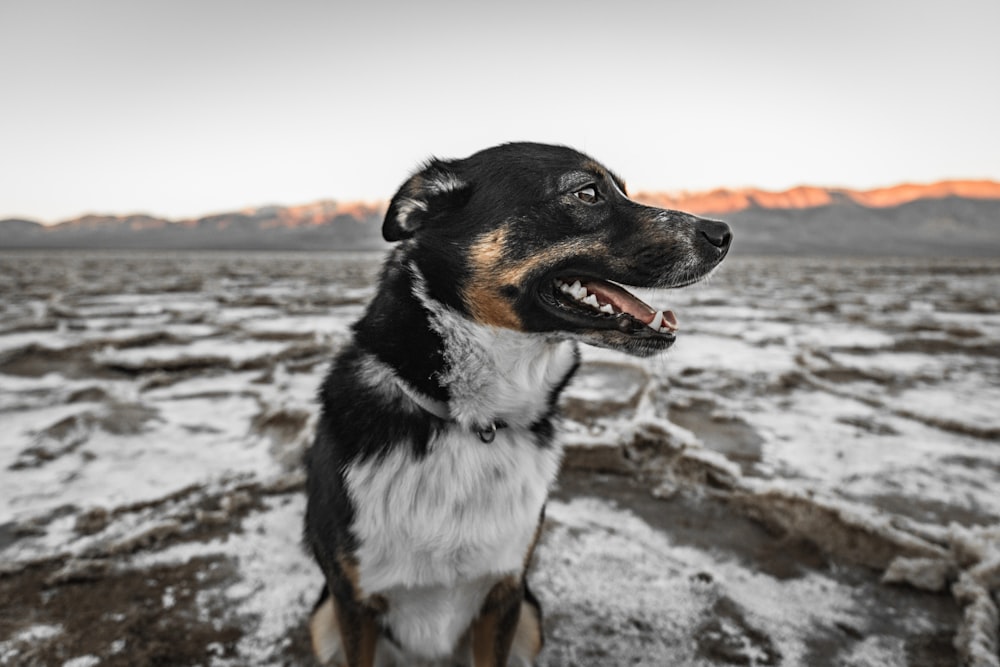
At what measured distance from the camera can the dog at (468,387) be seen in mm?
1508

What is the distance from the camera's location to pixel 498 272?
163 centimetres

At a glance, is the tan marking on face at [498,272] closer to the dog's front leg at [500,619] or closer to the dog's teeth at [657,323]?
the dog's teeth at [657,323]

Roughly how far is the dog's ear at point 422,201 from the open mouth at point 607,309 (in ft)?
1.55

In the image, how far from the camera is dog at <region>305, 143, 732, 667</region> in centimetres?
151

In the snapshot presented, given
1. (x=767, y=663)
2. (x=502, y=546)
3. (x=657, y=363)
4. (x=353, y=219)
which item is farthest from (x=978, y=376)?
(x=353, y=219)

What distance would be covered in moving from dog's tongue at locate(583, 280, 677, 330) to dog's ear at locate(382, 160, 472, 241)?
0.56 metres

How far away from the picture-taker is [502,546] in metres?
1.52

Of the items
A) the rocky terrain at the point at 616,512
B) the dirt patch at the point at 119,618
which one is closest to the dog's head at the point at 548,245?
the rocky terrain at the point at 616,512

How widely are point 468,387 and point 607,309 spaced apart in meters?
0.52

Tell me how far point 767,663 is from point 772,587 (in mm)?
400

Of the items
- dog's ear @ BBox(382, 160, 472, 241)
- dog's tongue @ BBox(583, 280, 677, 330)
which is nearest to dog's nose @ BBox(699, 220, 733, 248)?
dog's tongue @ BBox(583, 280, 677, 330)

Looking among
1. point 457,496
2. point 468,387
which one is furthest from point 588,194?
point 457,496

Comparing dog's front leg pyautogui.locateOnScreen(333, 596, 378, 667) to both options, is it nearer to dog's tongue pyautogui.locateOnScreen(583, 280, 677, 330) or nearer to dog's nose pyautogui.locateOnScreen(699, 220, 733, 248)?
dog's tongue pyautogui.locateOnScreen(583, 280, 677, 330)

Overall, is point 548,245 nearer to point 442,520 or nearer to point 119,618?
point 442,520
